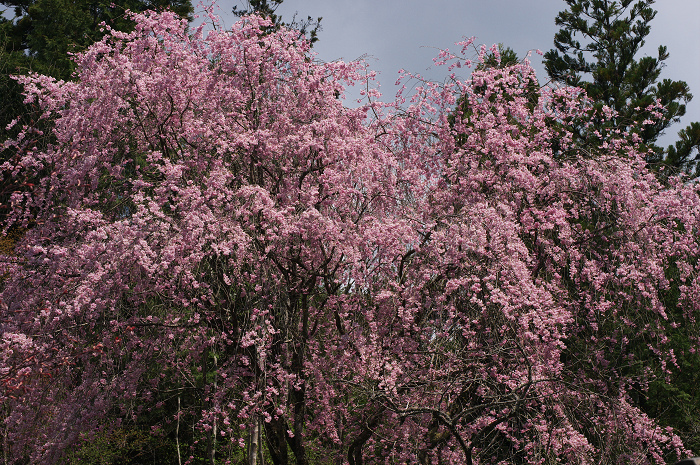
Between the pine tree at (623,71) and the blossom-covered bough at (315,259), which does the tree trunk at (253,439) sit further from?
the pine tree at (623,71)

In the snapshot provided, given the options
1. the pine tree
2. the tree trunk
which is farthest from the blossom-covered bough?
the pine tree

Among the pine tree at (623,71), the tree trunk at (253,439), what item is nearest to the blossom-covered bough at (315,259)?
the tree trunk at (253,439)

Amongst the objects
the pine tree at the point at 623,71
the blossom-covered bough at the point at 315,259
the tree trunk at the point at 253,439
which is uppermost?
the pine tree at the point at 623,71

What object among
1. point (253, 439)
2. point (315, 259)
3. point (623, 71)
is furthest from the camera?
point (623, 71)

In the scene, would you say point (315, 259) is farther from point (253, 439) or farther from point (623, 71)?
point (623, 71)

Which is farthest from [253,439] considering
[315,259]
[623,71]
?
[623,71]

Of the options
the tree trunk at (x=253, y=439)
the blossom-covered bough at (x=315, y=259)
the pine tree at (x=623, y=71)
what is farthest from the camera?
the pine tree at (x=623, y=71)

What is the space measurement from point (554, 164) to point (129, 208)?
191 inches

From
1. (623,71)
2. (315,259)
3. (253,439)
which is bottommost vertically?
(253,439)

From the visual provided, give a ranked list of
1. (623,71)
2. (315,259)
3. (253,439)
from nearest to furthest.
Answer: (253,439) < (315,259) < (623,71)

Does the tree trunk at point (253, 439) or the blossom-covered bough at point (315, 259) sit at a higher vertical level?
the blossom-covered bough at point (315, 259)

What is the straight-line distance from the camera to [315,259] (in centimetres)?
654

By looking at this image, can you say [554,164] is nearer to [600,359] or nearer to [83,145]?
[600,359]

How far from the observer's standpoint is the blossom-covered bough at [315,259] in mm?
5449
